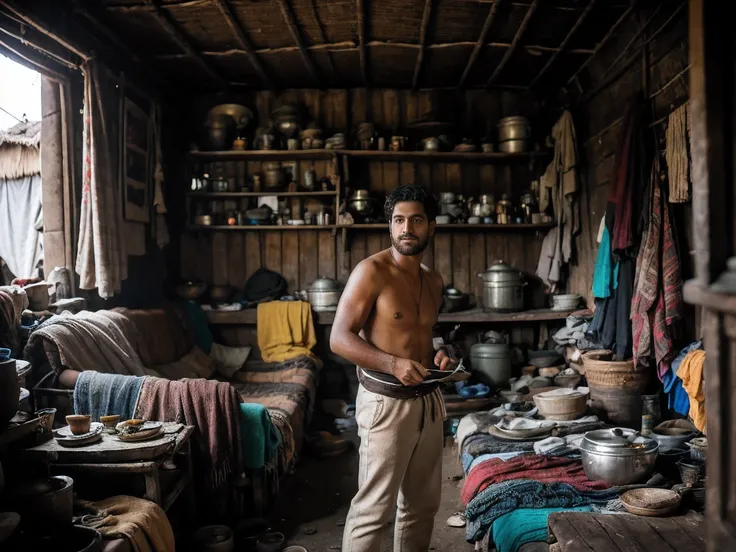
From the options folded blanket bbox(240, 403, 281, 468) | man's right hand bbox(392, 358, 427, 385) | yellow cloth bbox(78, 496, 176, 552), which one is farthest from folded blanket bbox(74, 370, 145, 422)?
man's right hand bbox(392, 358, 427, 385)

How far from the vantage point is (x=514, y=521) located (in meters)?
2.78

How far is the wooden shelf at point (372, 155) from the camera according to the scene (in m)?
6.08

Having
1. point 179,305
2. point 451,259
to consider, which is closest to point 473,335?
point 451,259

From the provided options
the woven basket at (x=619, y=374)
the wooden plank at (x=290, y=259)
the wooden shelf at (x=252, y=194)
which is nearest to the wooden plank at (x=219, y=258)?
the wooden shelf at (x=252, y=194)

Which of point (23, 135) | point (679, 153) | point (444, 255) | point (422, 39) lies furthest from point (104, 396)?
point (444, 255)

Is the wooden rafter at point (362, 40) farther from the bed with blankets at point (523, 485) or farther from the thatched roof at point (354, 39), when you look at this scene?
the bed with blankets at point (523, 485)

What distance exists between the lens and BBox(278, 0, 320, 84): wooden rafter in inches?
173

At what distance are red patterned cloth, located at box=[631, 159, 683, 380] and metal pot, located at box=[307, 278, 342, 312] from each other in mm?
2918

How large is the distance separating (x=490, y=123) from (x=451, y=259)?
154 cm

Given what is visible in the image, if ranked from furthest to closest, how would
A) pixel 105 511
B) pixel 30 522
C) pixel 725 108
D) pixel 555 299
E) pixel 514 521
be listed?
pixel 555 299
pixel 514 521
pixel 105 511
pixel 30 522
pixel 725 108

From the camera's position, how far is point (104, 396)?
339 centimetres

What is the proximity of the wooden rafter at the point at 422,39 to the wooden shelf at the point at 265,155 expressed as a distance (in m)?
1.12

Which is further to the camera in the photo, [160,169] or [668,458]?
[160,169]

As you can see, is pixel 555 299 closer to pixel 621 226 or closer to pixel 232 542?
pixel 621 226
